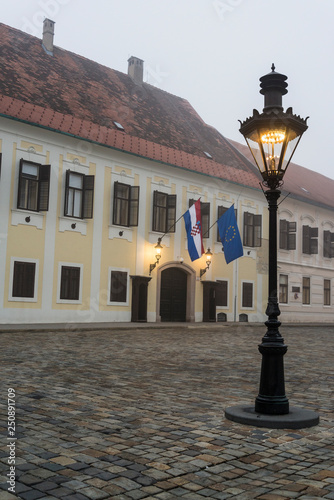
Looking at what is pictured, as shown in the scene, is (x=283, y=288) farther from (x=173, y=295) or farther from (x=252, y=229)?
(x=173, y=295)

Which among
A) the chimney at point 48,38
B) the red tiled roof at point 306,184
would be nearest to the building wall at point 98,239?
the red tiled roof at point 306,184

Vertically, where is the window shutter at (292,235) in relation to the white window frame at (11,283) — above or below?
above

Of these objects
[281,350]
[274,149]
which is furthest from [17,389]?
[274,149]

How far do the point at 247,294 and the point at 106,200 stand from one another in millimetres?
9771

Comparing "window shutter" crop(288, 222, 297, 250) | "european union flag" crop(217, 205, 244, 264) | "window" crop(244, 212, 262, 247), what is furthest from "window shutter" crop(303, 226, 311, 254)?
"european union flag" crop(217, 205, 244, 264)

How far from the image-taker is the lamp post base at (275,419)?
505 cm

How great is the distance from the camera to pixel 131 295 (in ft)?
75.3

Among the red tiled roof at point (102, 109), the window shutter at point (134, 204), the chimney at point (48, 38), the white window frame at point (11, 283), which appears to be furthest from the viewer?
the chimney at point (48, 38)

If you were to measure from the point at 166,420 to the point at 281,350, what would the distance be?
1.34 m

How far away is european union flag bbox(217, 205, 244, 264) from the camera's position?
2245 cm

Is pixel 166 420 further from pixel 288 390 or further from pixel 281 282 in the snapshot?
pixel 281 282

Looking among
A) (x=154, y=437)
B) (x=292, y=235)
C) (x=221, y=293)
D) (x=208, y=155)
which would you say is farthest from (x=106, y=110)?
(x=154, y=437)

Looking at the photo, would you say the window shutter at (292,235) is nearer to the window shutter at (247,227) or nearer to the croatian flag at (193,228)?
the window shutter at (247,227)

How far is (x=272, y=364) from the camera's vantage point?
5566 millimetres
